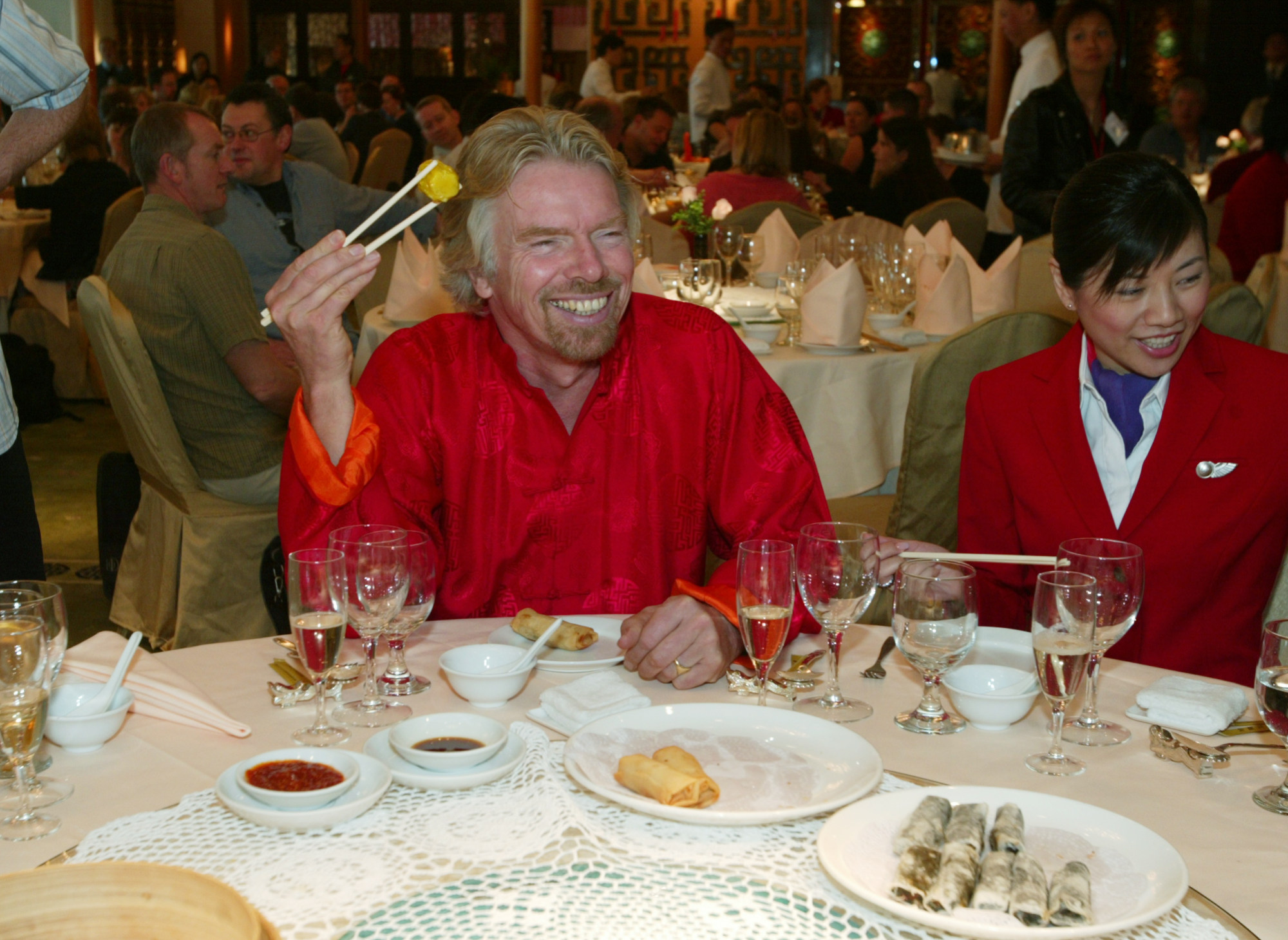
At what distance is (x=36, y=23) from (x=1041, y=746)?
191cm

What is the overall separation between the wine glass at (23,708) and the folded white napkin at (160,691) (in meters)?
0.20

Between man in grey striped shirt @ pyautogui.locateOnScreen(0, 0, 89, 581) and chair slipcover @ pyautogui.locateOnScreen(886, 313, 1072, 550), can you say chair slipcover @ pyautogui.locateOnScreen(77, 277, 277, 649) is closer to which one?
man in grey striped shirt @ pyautogui.locateOnScreen(0, 0, 89, 581)

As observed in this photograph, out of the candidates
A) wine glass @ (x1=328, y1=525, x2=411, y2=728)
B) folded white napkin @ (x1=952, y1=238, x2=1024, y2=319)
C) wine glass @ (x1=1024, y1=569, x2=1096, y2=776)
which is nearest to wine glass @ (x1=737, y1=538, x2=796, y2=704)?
wine glass @ (x1=1024, y1=569, x2=1096, y2=776)

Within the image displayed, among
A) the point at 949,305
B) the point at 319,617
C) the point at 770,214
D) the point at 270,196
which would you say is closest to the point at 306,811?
Answer: the point at 319,617

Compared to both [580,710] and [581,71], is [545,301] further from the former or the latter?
[581,71]

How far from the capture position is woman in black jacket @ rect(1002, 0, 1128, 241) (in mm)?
4828

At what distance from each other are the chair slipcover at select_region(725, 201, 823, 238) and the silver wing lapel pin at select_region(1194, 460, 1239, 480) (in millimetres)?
4239

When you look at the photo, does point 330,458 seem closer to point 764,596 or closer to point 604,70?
point 764,596

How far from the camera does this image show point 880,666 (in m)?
1.55

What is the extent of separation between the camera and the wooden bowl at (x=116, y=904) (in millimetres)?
741

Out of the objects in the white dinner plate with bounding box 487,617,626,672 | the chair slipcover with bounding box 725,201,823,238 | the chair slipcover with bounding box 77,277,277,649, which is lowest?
the chair slipcover with bounding box 77,277,277,649

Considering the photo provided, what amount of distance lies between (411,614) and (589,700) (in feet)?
0.76

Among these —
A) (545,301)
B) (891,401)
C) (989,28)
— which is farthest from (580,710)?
(989,28)

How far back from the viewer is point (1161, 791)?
1241 millimetres
